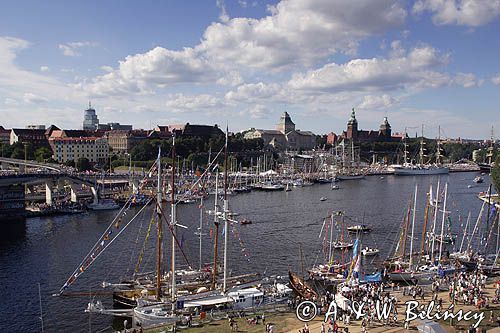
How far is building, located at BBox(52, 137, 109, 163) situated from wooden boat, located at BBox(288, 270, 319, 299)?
104m

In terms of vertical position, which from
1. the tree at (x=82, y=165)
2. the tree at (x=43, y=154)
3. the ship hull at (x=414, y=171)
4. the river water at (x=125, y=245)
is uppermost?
the tree at (x=43, y=154)

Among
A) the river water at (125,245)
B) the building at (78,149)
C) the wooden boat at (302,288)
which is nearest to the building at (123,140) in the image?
the building at (78,149)

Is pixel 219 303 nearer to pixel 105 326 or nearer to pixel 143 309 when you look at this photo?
pixel 143 309

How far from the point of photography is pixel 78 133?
146m

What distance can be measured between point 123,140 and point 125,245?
344ft

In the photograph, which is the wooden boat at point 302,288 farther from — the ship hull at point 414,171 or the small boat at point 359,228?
the ship hull at point 414,171

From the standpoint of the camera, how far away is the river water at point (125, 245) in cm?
3169

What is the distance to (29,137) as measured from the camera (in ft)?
452

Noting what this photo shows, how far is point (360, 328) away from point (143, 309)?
1191 centimetres

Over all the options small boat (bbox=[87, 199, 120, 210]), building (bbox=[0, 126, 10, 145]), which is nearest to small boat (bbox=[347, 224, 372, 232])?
small boat (bbox=[87, 199, 120, 210])

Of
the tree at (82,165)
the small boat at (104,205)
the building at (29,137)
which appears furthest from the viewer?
the building at (29,137)

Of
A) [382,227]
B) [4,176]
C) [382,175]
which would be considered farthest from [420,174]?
[4,176]

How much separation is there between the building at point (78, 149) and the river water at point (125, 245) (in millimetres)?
59523

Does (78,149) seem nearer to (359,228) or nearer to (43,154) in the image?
(43,154)
